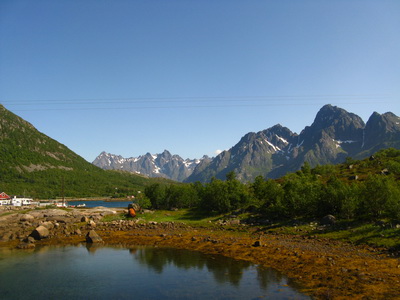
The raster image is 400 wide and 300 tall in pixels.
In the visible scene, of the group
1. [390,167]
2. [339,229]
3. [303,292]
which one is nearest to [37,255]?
[303,292]

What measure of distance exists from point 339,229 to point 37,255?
5347cm

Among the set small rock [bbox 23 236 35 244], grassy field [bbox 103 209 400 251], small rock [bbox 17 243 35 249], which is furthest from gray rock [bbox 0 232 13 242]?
grassy field [bbox 103 209 400 251]

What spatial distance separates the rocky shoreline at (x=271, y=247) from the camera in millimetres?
27703

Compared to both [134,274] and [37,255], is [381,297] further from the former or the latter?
[37,255]

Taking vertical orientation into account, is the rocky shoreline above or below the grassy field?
below

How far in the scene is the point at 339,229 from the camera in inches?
1966

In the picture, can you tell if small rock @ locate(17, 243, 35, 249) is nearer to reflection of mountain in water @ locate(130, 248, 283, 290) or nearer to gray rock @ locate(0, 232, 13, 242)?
gray rock @ locate(0, 232, 13, 242)

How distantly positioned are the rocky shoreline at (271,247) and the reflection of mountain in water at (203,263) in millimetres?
2260

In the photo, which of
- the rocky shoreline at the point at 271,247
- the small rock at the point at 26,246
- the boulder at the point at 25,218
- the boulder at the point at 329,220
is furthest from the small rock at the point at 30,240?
the boulder at the point at 329,220

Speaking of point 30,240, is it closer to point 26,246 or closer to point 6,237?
point 26,246

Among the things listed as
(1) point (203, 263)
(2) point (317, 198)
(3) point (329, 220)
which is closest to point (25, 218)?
(1) point (203, 263)

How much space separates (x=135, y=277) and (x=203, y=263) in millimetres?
10156

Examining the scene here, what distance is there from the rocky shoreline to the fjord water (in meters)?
3.52

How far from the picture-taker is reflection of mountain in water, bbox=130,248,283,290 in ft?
106
